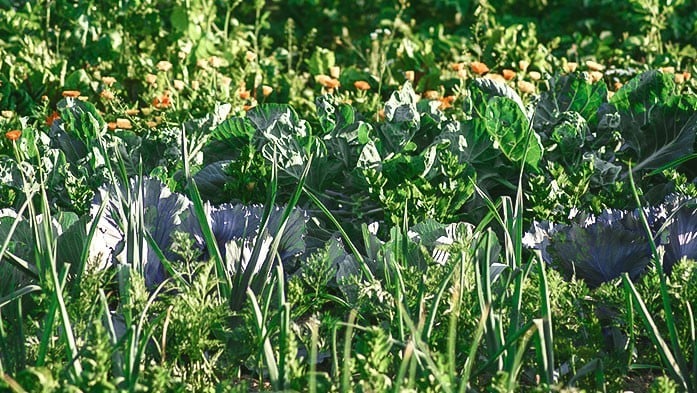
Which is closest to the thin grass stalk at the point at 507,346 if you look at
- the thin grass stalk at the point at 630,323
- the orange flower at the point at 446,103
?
the thin grass stalk at the point at 630,323

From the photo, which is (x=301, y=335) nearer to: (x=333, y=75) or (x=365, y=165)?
(x=365, y=165)

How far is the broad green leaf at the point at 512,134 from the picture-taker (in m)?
2.96

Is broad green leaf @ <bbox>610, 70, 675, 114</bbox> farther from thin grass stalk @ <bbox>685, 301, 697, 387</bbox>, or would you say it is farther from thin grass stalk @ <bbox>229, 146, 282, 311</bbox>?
thin grass stalk @ <bbox>229, 146, 282, 311</bbox>

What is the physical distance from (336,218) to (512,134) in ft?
1.91

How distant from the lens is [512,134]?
2.97m

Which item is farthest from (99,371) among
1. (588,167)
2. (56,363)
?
(588,167)

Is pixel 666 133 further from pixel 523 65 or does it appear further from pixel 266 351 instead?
pixel 266 351

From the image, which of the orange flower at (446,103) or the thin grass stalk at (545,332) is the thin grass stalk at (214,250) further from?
the orange flower at (446,103)

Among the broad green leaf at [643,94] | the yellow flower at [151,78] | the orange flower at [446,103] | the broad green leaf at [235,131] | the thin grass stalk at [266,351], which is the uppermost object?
the broad green leaf at [643,94]

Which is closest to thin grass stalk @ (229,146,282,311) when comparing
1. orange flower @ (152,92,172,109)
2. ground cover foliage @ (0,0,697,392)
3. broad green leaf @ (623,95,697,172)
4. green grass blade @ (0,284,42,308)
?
ground cover foliage @ (0,0,697,392)

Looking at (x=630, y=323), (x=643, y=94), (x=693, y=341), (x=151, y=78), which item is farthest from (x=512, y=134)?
(x=151, y=78)

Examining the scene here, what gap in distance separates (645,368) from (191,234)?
1.16 metres

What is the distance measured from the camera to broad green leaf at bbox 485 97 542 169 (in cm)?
296

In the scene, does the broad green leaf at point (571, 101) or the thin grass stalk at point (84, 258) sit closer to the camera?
the thin grass stalk at point (84, 258)
